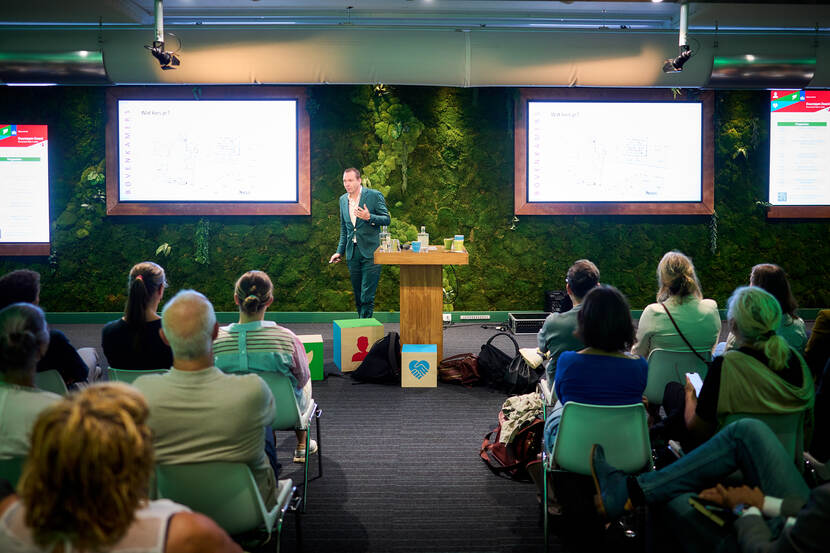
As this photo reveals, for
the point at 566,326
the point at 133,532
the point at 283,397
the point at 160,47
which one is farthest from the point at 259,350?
the point at 160,47

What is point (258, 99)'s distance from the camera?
7.59 meters

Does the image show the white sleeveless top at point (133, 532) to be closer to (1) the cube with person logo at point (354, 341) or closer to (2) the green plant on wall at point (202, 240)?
(1) the cube with person logo at point (354, 341)

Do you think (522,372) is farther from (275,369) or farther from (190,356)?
(190,356)

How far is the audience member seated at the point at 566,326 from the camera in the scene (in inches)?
133

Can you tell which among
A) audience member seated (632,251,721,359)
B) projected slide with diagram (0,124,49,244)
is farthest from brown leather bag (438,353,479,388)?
projected slide with diagram (0,124,49,244)

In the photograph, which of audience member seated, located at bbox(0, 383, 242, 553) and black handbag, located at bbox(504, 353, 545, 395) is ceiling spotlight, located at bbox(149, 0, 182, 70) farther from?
audience member seated, located at bbox(0, 383, 242, 553)

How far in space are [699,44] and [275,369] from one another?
5773 mm

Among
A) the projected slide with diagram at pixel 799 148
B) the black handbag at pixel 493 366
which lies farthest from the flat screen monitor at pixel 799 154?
the black handbag at pixel 493 366

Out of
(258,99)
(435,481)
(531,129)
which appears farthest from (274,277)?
(435,481)

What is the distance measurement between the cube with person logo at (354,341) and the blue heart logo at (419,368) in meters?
0.58

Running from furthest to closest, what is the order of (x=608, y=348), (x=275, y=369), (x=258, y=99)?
(x=258, y=99) < (x=275, y=369) < (x=608, y=348)

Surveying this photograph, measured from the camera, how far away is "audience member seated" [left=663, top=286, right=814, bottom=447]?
7.91ft

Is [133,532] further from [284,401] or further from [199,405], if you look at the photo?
[284,401]

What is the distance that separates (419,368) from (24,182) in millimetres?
5607
